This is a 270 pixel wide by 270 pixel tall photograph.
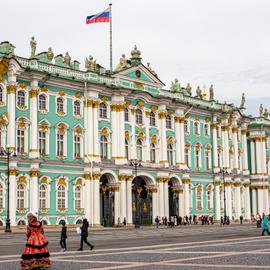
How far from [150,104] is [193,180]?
483 inches

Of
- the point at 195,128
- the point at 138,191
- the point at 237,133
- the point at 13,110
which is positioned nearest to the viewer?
the point at 13,110

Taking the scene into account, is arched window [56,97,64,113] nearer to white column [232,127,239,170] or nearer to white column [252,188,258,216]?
white column [232,127,239,170]

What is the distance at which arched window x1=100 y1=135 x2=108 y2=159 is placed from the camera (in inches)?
2574

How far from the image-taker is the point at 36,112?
58906mm

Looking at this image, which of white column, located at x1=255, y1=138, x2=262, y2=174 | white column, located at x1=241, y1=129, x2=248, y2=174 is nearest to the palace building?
white column, located at x1=241, y1=129, x2=248, y2=174

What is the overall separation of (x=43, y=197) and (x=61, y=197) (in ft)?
7.85

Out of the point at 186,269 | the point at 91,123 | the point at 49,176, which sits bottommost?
the point at 186,269

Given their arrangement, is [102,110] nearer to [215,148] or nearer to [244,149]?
[215,148]

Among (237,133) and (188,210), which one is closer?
(188,210)

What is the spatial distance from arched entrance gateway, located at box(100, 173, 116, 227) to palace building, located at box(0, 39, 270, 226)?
0.11m

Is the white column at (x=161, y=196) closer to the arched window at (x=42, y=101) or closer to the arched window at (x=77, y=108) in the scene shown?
the arched window at (x=77, y=108)

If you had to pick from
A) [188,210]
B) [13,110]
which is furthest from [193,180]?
[13,110]

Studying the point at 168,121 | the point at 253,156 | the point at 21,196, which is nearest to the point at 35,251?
the point at 21,196

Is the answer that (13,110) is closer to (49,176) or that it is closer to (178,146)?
(49,176)
